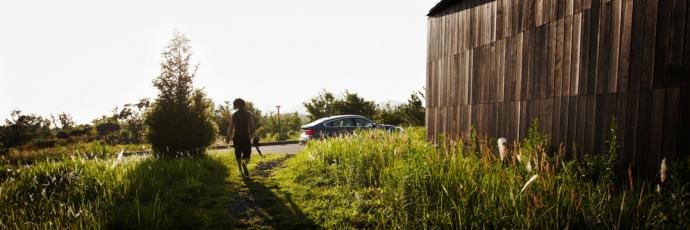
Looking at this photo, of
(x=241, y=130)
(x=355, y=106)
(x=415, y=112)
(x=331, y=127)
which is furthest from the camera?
(x=355, y=106)

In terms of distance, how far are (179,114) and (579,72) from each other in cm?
1019

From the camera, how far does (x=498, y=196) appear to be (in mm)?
3684

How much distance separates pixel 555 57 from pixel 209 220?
5.79m

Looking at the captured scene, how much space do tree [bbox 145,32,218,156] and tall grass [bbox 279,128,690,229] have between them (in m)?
5.33

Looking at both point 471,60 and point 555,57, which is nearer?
point 555,57

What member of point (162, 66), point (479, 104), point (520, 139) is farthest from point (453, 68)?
point (162, 66)

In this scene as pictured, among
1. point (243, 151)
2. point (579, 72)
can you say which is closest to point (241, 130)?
point (243, 151)

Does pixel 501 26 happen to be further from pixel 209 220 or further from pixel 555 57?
pixel 209 220

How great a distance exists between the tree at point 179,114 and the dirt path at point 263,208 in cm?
434

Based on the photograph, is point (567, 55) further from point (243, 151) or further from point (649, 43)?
point (243, 151)

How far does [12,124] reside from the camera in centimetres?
1619

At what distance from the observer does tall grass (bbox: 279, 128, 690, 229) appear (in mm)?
3066

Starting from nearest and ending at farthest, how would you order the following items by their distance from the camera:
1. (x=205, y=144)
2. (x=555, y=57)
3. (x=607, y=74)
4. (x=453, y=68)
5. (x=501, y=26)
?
(x=607, y=74) → (x=555, y=57) → (x=501, y=26) → (x=453, y=68) → (x=205, y=144)

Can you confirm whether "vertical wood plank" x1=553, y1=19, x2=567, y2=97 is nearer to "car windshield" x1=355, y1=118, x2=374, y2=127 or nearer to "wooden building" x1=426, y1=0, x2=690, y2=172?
"wooden building" x1=426, y1=0, x2=690, y2=172
